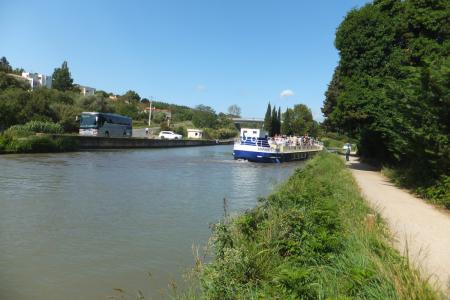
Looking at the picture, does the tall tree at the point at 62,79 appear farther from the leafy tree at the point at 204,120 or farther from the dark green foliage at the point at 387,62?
the dark green foliage at the point at 387,62

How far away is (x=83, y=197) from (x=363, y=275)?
13823 millimetres

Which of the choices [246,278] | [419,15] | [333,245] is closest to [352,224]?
[333,245]

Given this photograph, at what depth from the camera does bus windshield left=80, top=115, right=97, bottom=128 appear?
189 ft

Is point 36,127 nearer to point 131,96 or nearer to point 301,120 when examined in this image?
point 301,120

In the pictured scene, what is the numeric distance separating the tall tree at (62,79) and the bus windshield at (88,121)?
74.9 meters

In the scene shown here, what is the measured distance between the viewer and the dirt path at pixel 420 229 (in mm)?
6977

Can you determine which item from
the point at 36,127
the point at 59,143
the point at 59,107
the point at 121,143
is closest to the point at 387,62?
the point at 59,143

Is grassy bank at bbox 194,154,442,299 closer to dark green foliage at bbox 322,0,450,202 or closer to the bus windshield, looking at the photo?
dark green foliage at bbox 322,0,450,202

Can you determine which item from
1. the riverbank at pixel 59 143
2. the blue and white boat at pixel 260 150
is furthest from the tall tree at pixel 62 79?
the blue and white boat at pixel 260 150

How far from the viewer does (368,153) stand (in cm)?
3569

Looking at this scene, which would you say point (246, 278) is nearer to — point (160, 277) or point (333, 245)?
point (333, 245)

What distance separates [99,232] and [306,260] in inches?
263

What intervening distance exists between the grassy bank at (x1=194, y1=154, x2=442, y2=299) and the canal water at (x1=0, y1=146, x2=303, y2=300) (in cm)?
138

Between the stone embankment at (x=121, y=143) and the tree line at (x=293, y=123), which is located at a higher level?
the tree line at (x=293, y=123)
